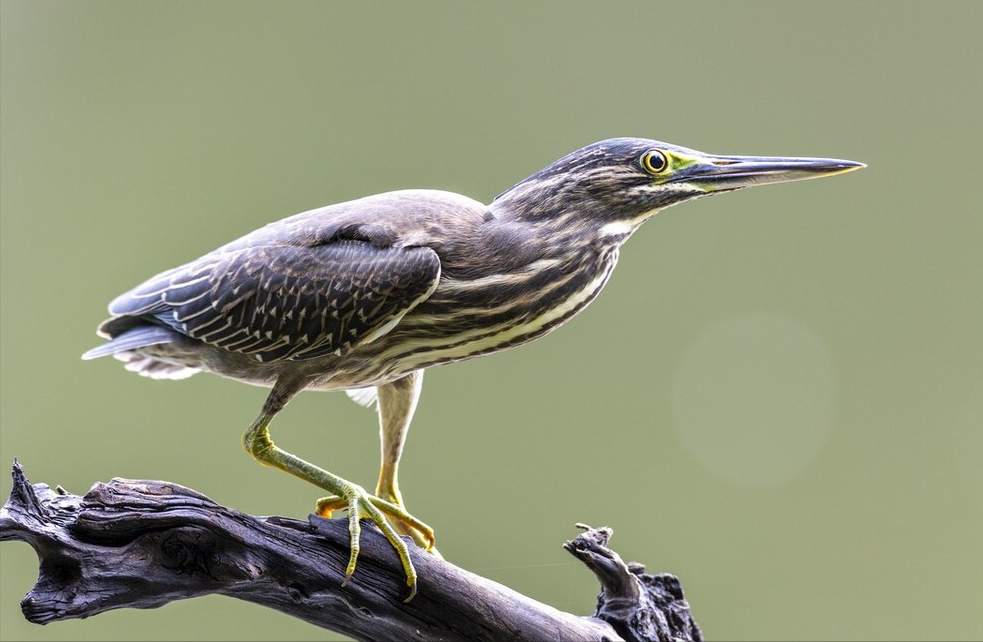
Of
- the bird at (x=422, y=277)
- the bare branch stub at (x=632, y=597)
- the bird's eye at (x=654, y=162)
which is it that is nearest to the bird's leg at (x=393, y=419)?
the bird at (x=422, y=277)

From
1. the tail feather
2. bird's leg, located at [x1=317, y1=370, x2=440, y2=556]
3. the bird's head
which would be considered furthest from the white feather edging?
the bird's head

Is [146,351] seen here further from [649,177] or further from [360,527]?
[649,177]

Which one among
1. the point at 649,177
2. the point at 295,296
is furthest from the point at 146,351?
the point at 649,177

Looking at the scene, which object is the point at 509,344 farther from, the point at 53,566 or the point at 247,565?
the point at 53,566

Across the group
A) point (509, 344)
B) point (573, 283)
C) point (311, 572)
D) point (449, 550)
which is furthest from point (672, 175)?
point (449, 550)

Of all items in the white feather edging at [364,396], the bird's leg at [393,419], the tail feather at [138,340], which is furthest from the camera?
the white feather edging at [364,396]

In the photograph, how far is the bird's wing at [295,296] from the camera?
182 cm

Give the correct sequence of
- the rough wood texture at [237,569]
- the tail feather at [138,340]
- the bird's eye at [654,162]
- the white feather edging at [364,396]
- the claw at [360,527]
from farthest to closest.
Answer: the white feather edging at [364,396], the tail feather at [138,340], the bird's eye at [654,162], the claw at [360,527], the rough wood texture at [237,569]

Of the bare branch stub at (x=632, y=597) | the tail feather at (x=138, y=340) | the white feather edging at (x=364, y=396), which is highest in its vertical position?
the tail feather at (x=138, y=340)

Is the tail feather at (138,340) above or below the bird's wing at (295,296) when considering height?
below

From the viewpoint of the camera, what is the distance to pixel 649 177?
6.22 ft

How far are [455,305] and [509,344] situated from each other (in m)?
0.14

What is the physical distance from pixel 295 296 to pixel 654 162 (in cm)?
75

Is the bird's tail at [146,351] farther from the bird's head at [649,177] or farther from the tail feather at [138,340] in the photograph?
the bird's head at [649,177]
